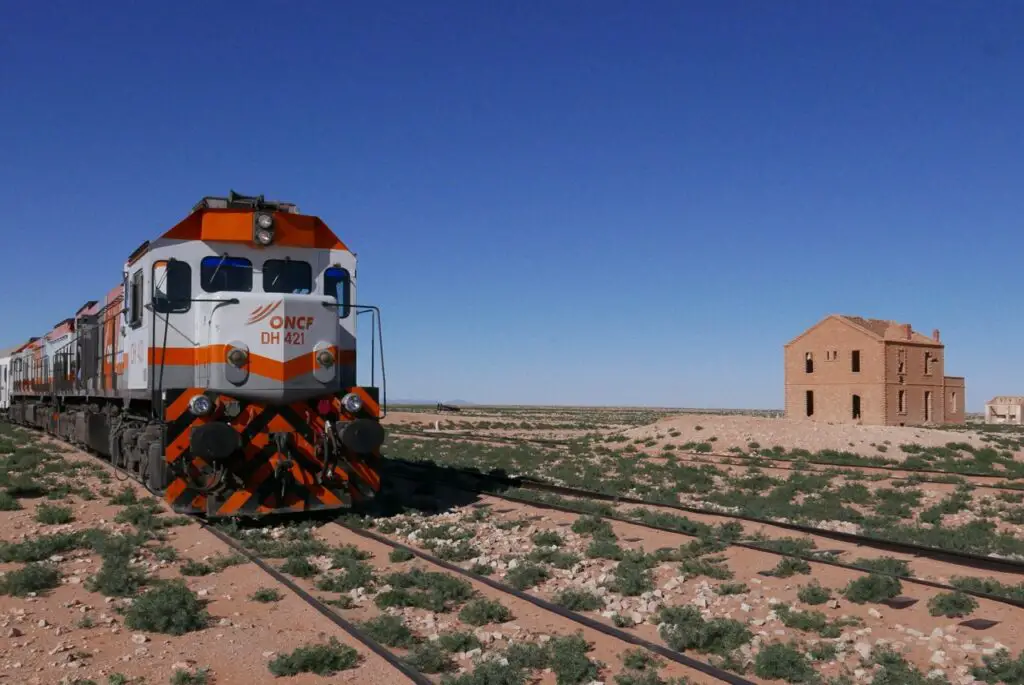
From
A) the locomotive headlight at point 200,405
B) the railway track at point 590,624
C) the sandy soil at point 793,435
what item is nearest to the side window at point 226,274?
the locomotive headlight at point 200,405

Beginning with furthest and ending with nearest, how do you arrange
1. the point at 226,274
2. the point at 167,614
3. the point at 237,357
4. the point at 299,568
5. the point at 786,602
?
the point at 226,274
the point at 237,357
the point at 299,568
the point at 786,602
the point at 167,614

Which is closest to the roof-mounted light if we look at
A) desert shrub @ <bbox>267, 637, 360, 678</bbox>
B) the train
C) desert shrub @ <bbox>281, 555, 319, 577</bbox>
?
the train

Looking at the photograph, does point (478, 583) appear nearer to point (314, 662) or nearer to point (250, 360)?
point (314, 662)

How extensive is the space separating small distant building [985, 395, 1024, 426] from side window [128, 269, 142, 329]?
6783cm

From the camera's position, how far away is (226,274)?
12008 millimetres

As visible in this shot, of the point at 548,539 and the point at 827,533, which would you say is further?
the point at 827,533

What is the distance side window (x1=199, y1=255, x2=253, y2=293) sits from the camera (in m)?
11.9

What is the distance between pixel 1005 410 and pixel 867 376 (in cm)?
2593

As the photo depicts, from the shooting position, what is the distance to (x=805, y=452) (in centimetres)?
2922

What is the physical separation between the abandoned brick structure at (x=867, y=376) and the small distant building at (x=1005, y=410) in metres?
13.6

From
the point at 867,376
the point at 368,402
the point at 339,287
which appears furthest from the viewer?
the point at 867,376

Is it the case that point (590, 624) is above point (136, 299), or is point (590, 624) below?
below

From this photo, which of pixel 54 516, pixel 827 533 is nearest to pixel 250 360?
pixel 54 516

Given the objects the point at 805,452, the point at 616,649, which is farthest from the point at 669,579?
the point at 805,452
